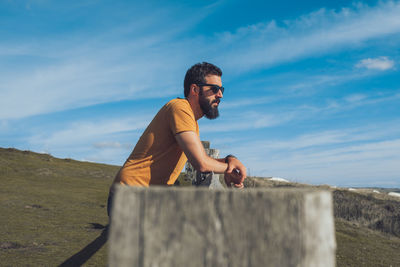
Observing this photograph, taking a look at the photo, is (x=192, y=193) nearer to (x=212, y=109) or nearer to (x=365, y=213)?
(x=212, y=109)

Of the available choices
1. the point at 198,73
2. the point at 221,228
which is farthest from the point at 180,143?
the point at 221,228

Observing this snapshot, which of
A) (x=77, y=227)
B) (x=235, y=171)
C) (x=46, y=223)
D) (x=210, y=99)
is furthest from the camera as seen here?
(x=46, y=223)

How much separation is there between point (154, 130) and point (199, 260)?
80.4 inches

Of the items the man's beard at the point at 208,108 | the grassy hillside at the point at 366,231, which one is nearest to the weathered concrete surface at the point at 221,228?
the man's beard at the point at 208,108

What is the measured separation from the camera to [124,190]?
35.0 inches

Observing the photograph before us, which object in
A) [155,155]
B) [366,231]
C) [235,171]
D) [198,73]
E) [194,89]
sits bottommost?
[366,231]

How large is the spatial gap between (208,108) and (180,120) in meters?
0.75

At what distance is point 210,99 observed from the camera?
3.26m

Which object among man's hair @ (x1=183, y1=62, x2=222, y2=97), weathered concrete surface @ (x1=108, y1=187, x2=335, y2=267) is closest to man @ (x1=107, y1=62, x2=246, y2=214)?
man's hair @ (x1=183, y1=62, x2=222, y2=97)

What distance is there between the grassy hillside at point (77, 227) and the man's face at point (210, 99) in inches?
80.5

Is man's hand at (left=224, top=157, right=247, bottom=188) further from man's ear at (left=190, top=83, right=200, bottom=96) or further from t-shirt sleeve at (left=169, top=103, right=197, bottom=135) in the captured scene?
man's ear at (left=190, top=83, right=200, bottom=96)

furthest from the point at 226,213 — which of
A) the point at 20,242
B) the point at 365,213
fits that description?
the point at 365,213

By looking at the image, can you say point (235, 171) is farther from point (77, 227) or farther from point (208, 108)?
point (77, 227)

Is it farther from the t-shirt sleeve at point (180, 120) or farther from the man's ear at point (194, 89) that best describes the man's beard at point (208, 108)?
the t-shirt sleeve at point (180, 120)
